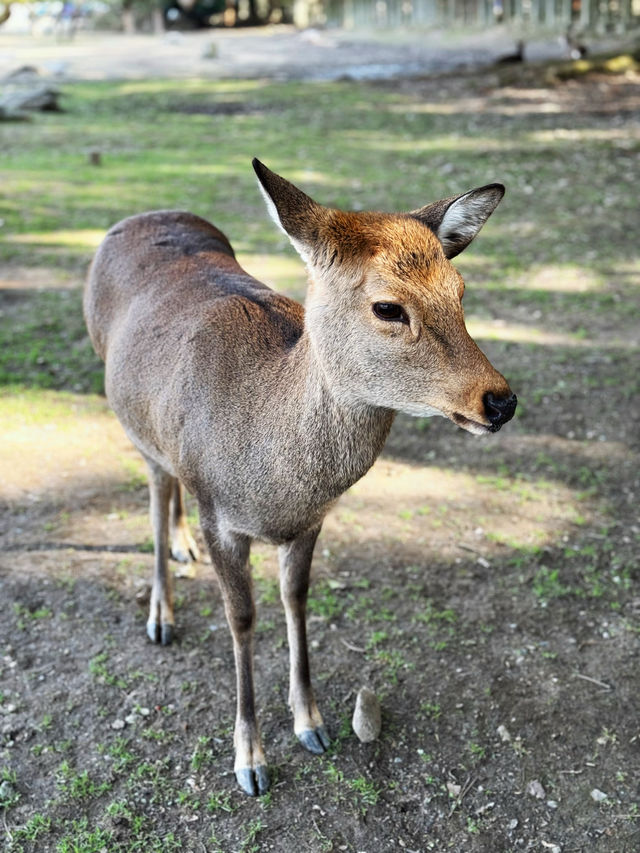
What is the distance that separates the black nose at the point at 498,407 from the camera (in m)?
2.43

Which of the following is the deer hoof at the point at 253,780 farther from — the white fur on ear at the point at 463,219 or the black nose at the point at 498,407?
the white fur on ear at the point at 463,219

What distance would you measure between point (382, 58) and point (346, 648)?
87.5 feet

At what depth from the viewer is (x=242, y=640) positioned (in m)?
3.30

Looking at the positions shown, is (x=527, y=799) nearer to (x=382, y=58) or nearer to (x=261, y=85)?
(x=261, y=85)

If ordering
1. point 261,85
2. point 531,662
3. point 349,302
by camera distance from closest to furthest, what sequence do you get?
point 349,302, point 531,662, point 261,85

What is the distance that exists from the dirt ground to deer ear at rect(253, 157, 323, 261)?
1.93 m

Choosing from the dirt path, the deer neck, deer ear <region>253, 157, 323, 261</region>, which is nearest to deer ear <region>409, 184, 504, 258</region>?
deer ear <region>253, 157, 323, 261</region>

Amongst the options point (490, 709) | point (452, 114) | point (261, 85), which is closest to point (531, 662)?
point (490, 709)

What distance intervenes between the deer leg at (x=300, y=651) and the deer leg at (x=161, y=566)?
686 mm

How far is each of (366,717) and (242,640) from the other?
0.57 m

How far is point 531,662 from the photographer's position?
3.85m

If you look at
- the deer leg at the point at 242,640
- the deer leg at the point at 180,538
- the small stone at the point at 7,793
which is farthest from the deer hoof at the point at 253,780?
the deer leg at the point at 180,538

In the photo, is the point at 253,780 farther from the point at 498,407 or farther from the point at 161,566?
the point at 498,407

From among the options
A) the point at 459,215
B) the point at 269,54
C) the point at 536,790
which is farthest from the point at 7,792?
the point at 269,54
